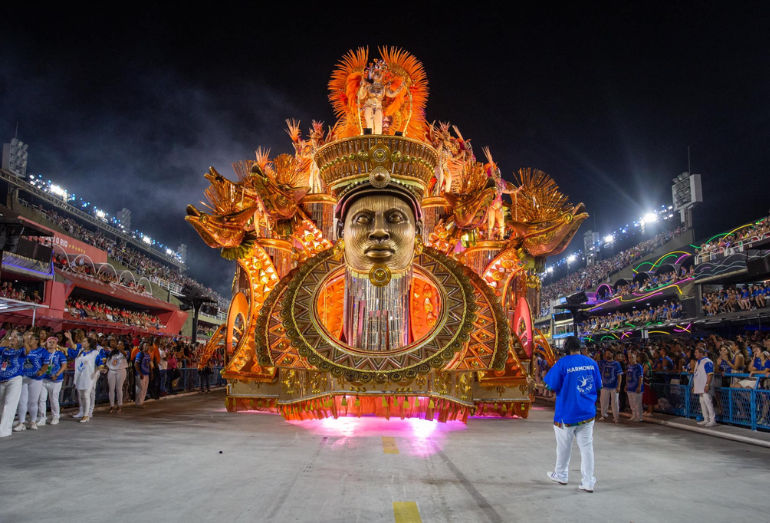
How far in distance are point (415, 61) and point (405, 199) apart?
4.60m

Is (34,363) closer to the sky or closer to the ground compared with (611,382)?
closer to the sky

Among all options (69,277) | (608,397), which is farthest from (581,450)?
(69,277)

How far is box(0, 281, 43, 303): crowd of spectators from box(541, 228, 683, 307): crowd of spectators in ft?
126

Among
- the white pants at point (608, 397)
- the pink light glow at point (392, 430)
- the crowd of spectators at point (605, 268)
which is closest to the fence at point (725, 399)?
the white pants at point (608, 397)

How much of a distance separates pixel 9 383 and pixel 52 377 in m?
0.97

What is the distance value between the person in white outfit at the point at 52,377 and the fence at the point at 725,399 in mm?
12232

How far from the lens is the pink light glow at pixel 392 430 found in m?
7.26

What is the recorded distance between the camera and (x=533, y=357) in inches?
463

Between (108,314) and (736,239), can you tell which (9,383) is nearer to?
(108,314)

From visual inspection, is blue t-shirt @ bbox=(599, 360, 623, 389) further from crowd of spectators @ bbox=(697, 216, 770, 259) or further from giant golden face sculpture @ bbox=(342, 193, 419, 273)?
crowd of spectators @ bbox=(697, 216, 770, 259)

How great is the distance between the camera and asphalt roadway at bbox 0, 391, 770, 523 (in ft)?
13.7

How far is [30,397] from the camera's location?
337 inches

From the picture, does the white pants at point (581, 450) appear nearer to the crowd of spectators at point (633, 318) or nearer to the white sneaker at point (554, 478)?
the white sneaker at point (554, 478)

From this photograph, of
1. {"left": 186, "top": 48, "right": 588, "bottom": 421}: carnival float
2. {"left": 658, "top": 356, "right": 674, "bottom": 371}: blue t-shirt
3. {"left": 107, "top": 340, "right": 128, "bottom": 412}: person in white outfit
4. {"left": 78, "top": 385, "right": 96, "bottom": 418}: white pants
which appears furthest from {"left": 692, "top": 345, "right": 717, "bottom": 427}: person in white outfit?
{"left": 107, "top": 340, "right": 128, "bottom": 412}: person in white outfit
